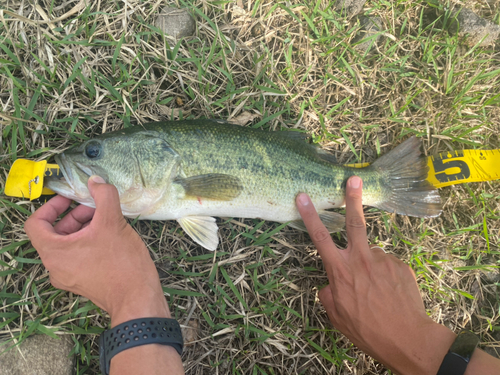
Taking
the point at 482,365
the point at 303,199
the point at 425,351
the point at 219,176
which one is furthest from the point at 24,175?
the point at 482,365

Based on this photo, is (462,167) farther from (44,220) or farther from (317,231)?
(44,220)

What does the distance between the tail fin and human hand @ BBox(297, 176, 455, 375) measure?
48 centimetres

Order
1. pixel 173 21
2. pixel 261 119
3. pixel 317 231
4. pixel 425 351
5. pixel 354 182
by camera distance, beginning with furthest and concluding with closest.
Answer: pixel 261 119
pixel 173 21
pixel 354 182
pixel 317 231
pixel 425 351

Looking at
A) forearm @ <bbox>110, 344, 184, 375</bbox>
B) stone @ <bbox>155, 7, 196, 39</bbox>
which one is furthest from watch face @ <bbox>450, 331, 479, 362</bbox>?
stone @ <bbox>155, 7, 196, 39</bbox>

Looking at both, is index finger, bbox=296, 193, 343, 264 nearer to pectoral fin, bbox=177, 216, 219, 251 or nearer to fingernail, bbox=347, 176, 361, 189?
fingernail, bbox=347, 176, 361, 189

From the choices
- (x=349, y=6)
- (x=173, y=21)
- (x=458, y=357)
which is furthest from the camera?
(x=349, y=6)

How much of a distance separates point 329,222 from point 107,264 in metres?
2.17

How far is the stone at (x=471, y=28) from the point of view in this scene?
3.83m

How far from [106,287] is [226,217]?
4.61 feet

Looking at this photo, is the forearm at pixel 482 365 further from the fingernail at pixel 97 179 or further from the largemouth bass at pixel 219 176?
the fingernail at pixel 97 179

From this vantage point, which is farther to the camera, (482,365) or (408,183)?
(408,183)

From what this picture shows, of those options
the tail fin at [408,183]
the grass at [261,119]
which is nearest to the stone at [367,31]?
the grass at [261,119]

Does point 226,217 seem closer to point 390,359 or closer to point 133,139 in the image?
point 133,139

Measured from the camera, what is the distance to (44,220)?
2598mm
